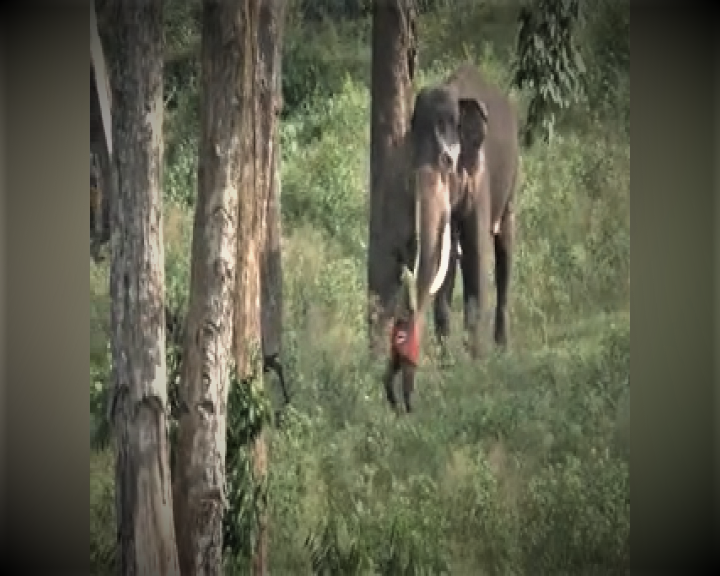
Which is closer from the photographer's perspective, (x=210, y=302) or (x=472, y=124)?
(x=210, y=302)

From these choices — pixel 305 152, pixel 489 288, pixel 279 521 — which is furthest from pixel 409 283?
pixel 279 521

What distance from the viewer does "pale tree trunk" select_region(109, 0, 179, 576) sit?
3732mm

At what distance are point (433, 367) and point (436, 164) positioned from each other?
0.57 metres

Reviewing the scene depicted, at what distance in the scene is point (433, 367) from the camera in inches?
150

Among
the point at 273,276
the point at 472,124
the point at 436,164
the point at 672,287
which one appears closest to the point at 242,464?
the point at 273,276

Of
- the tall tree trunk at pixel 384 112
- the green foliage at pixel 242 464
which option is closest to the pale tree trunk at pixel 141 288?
the green foliage at pixel 242 464

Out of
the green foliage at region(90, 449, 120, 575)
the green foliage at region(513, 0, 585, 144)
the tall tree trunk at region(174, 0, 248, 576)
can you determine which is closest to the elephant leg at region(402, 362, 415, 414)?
the tall tree trunk at region(174, 0, 248, 576)

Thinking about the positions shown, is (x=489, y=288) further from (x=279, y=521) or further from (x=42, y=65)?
A: (x=42, y=65)

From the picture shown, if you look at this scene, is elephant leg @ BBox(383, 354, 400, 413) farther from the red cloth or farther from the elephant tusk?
the elephant tusk

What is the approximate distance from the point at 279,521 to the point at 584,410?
0.91 meters

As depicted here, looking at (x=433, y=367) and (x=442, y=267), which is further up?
(x=442, y=267)

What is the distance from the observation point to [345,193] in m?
3.80

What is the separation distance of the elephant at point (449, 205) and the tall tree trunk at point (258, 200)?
34 centimetres

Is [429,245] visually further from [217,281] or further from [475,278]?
[217,281]
